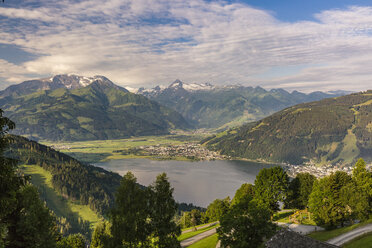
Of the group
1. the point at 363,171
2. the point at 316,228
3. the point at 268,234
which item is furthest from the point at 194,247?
the point at 363,171

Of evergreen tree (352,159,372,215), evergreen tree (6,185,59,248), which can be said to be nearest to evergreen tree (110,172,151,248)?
evergreen tree (6,185,59,248)

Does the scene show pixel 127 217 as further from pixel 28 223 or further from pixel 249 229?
pixel 249 229

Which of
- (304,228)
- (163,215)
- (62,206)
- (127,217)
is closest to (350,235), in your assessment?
(304,228)

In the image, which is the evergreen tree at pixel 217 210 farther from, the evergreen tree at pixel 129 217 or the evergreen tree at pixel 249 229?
the evergreen tree at pixel 129 217

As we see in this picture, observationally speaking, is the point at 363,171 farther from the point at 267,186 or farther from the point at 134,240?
the point at 134,240

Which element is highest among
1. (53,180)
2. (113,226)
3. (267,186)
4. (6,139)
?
(6,139)

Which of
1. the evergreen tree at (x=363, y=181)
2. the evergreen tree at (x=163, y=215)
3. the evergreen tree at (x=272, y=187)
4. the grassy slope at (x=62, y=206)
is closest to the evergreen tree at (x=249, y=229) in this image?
the evergreen tree at (x=163, y=215)

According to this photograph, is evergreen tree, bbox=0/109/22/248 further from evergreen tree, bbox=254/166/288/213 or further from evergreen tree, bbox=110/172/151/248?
evergreen tree, bbox=254/166/288/213
